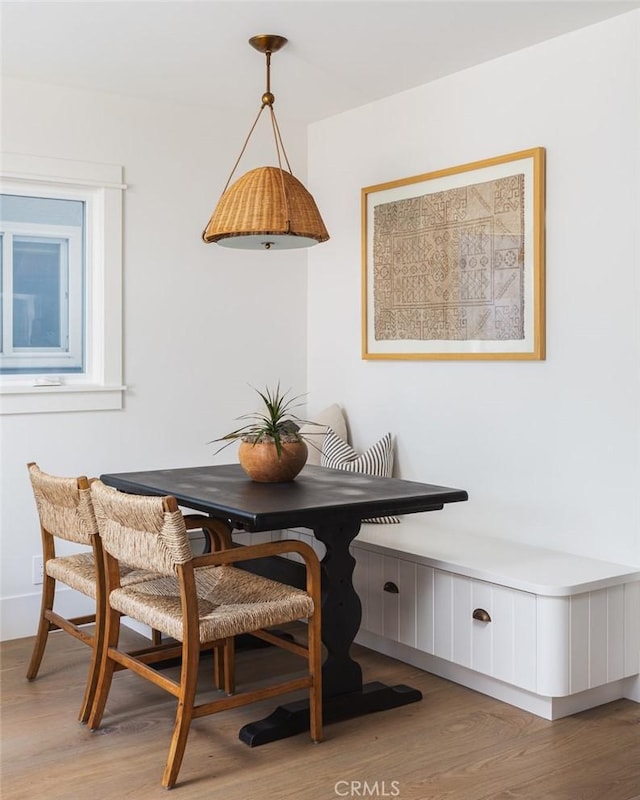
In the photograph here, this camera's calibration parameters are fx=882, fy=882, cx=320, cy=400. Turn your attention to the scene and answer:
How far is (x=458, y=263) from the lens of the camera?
3887 mm

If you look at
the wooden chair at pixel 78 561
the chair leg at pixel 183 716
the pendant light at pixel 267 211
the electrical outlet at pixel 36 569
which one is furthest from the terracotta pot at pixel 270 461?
the electrical outlet at pixel 36 569

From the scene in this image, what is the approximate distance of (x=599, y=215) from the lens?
3285 millimetres

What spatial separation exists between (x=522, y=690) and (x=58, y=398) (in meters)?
2.35

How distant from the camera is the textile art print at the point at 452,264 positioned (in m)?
3.63

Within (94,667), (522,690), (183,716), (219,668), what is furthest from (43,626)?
(522,690)

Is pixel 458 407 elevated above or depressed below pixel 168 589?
above

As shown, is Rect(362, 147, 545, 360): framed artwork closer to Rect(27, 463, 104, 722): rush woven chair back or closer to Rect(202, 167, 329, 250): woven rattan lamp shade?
Rect(202, 167, 329, 250): woven rattan lamp shade

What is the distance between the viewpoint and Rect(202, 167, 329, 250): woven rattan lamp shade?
305 centimetres

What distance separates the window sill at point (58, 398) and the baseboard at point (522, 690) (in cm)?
175

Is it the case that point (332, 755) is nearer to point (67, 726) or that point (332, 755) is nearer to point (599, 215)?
point (67, 726)

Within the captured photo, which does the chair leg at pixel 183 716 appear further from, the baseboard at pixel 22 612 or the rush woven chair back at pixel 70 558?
the baseboard at pixel 22 612

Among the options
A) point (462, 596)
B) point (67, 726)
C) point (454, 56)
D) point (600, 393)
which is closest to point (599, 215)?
point (600, 393)

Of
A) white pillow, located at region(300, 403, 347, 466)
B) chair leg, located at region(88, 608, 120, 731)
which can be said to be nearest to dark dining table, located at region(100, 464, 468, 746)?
chair leg, located at region(88, 608, 120, 731)

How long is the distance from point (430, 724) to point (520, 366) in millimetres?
1466
